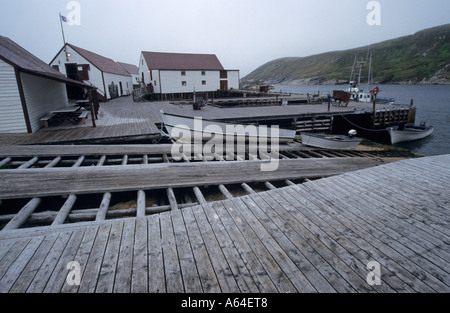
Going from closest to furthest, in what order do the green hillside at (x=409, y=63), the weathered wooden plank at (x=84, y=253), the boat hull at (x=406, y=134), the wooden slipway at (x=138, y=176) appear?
the weathered wooden plank at (x=84, y=253)
the wooden slipway at (x=138, y=176)
the boat hull at (x=406, y=134)
the green hillside at (x=409, y=63)

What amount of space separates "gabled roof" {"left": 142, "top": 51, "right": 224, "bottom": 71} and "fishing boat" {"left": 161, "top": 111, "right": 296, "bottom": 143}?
29.3m

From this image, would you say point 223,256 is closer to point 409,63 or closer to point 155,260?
point 155,260

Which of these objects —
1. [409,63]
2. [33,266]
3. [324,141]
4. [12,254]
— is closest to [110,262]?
[33,266]

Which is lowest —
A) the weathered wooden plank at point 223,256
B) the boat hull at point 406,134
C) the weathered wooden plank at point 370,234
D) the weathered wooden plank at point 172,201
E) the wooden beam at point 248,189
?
the boat hull at point 406,134

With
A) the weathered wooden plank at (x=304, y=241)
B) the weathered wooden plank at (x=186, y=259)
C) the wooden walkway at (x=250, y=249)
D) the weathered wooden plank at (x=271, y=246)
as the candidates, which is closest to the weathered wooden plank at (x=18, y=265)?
the wooden walkway at (x=250, y=249)

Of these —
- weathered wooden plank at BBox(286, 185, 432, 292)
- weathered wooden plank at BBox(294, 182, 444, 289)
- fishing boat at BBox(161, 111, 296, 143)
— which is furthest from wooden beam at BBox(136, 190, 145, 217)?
fishing boat at BBox(161, 111, 296, 143)

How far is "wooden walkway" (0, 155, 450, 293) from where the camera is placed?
2.96 meters

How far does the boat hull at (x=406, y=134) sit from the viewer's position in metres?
21.0

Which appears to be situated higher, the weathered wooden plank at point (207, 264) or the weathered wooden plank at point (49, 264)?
the weathered wooden plank at point (49, 264)

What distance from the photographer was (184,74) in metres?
40.1

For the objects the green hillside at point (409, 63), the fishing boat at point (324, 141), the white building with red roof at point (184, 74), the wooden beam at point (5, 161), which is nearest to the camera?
the wooden beam at point (5, 161)

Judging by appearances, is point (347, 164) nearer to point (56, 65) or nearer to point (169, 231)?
point (169, 231)

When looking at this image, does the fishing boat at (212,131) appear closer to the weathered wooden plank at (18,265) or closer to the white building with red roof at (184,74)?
the weathered wooden plank at (18,265)

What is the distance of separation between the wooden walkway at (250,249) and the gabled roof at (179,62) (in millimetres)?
38660
